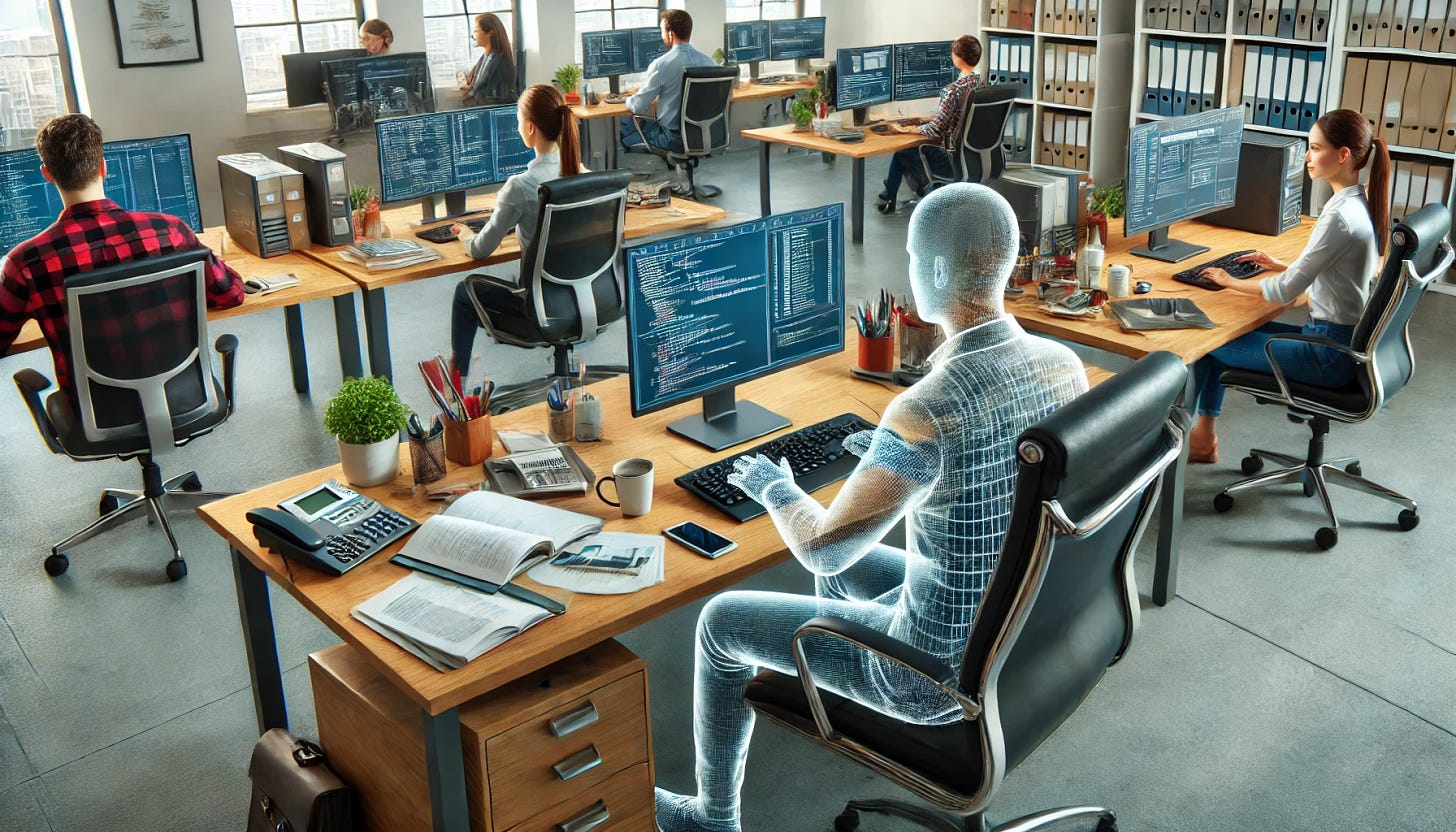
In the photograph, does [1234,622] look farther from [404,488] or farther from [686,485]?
[404,488]

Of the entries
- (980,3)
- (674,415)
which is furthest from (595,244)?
(980,3)

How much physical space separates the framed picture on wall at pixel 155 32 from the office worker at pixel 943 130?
410 cm

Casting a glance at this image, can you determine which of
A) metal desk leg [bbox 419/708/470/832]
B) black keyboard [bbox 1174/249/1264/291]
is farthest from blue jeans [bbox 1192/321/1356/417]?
metal desk leg [bbox 419/708/470/832]

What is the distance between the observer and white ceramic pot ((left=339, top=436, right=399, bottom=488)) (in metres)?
2.45

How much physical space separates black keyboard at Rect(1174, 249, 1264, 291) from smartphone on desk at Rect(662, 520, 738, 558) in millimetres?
2252

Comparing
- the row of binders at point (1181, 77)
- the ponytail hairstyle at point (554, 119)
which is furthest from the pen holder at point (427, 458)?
the row of binders at point (1181, 77)

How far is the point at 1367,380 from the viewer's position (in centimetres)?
337

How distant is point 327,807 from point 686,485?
872mm

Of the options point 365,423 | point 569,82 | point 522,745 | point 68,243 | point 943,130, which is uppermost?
point 569,82

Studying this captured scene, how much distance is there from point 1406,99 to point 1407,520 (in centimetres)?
308

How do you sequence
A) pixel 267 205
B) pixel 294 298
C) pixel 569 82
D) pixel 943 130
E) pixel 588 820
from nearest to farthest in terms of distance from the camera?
pixel 588 820 → pixel 294 298 → pixel 267 205 → pixel 943 130 → pixel 569 82

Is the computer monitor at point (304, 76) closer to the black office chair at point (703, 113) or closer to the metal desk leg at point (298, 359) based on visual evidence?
the black office chair at point (703, 113)

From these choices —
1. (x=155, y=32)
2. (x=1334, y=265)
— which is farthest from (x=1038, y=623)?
(x=155, y=32)

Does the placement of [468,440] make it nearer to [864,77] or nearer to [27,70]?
[864,77]
